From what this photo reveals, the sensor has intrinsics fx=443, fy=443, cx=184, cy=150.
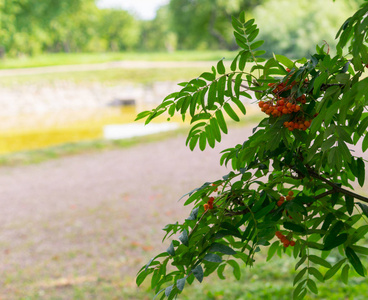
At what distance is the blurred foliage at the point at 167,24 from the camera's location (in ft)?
56.4

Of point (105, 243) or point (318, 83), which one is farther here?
point (105, 243)

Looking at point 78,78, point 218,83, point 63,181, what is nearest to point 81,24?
point 78,78

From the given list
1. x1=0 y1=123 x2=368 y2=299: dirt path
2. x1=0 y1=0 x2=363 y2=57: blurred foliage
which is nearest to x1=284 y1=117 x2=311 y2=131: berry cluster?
x1=0 y1=123 x2=368 y2=299: dirt path

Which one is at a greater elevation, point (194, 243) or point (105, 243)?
point (194, 243)

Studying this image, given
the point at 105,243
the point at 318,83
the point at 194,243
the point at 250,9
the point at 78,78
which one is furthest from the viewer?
the point at 250,9

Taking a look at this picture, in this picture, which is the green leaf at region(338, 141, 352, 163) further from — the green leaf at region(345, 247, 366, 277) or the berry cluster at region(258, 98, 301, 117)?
the green leaf at region(345, 247, 366, 277)

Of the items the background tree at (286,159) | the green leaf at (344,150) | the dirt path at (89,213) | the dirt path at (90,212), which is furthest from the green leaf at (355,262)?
the dirt path at (90,212)

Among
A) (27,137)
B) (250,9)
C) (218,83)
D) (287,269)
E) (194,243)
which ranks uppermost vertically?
(250,9)

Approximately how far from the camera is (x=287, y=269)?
3.72m

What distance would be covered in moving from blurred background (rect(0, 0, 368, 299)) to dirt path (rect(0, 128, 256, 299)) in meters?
0.02

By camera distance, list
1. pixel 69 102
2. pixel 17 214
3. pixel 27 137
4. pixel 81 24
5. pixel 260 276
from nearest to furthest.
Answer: pixel 260 276, pixel 17 214, pixel 27 137, pixel 69 102, pixel 81 24

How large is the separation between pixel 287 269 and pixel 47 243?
269 cm

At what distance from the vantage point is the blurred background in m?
3.93

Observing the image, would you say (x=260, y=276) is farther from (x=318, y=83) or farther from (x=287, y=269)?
(x=318, y=83)
